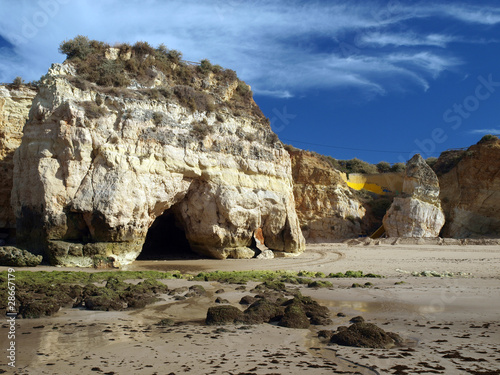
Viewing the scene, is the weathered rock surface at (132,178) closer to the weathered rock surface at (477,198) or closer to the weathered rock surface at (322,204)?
the weathered rock surface at (322,204)

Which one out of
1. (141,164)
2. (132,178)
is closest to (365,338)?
(132,178)

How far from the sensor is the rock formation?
84.7ft

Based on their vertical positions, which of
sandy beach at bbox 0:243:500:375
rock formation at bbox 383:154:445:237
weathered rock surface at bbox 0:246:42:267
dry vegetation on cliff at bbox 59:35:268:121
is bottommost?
sandy beach at bbox 0:243:500:375

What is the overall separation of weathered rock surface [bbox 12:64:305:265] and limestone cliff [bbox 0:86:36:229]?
591 centimetres

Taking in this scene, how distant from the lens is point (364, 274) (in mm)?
12773

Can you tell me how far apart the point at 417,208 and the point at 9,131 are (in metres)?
24.1

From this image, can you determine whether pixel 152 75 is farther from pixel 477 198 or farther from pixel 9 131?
pixel 477 198

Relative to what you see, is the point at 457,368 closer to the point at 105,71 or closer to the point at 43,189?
the point at 43,189

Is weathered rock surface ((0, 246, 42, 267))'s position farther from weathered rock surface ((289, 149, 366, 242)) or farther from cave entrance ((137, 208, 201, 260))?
weathered rock surface ((289, 149, 366, 242))

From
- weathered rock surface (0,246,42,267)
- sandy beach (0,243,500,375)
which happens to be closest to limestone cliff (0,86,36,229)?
weathered rock surface (0,246,42,267)

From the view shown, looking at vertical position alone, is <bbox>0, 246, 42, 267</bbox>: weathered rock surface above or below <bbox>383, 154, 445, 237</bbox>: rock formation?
below

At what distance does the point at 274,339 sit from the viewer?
546 centimetres

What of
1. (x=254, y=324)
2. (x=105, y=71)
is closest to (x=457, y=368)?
(x=254, y=324)

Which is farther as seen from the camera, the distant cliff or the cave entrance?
the cave entrance
